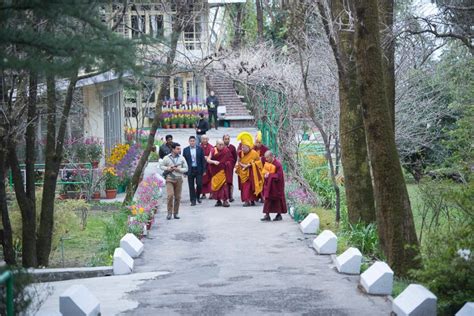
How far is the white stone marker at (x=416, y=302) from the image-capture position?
10.6 meters

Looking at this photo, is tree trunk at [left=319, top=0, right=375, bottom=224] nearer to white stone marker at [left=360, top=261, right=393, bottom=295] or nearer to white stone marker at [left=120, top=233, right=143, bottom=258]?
white stone marker at [left=120, top=233, right=143, bottom=258]

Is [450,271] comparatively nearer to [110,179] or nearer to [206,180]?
[206,180]

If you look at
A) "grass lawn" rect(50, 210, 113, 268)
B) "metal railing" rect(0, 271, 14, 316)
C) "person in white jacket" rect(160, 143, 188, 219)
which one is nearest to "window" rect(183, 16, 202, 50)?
"person in white jacket" rect(160, 143, 188, 219)

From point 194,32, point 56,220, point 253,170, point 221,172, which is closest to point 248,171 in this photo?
point 253,170

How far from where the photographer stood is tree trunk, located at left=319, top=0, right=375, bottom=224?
1795 cm

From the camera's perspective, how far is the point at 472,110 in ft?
63.5

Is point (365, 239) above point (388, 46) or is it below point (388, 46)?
below

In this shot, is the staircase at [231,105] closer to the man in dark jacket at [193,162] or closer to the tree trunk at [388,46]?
the man in dark jacket at [193,162]

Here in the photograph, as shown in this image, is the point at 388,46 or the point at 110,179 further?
the point at 110,179

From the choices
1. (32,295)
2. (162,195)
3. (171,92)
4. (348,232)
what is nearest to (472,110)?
(348,232)

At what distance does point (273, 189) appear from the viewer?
21719 millimetres

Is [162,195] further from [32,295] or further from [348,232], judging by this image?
[32,295]

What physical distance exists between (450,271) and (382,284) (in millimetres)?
2262

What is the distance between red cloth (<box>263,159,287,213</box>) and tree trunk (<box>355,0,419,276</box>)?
25.1ft
